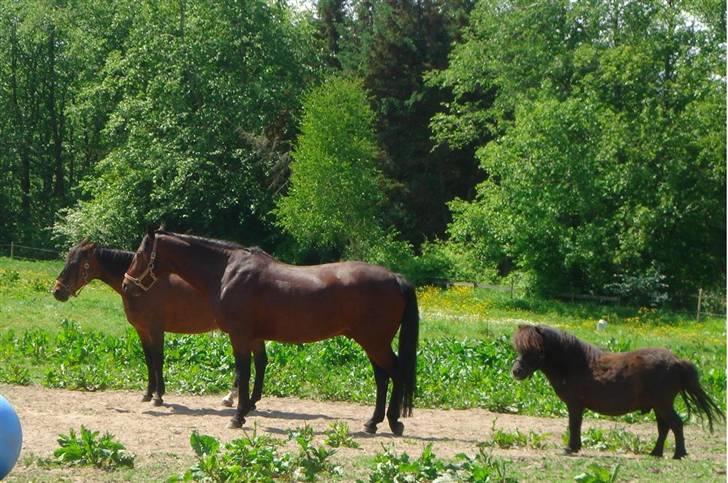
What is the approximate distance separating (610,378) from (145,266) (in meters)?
5.59

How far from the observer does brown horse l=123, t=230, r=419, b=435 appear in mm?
11547

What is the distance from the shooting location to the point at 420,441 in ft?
35.1

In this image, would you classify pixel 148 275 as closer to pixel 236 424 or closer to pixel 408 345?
pixel 236 424

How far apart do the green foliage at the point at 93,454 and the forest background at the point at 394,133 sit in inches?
1100

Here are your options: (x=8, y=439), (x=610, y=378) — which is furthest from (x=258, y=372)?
(x=8, y=439)

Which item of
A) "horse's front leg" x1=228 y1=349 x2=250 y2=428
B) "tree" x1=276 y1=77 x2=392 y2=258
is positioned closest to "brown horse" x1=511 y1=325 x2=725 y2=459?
"horse's front leg" x1=228 y1=349 x2=250 y2=428

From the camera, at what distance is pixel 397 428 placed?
446 inches

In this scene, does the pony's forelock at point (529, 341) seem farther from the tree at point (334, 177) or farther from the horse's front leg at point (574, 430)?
the tree at point (334, 177)

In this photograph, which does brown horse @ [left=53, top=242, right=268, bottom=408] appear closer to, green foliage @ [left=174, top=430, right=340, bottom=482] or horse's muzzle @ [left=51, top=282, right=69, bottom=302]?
horse's muzzle @ [left=51, top=282, right=69, bottom=302]

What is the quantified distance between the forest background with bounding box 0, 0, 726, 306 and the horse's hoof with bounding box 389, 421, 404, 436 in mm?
24665

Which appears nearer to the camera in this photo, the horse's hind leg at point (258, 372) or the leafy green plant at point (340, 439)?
the leafy green plant at point (340, 439)

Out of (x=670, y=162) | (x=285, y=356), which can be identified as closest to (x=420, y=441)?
(x=285, y=356)

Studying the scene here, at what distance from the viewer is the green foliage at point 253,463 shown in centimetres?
789

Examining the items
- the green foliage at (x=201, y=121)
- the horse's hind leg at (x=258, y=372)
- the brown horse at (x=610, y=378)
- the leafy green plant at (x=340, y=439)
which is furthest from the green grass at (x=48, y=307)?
the green foliage at (x=201, y=121)
